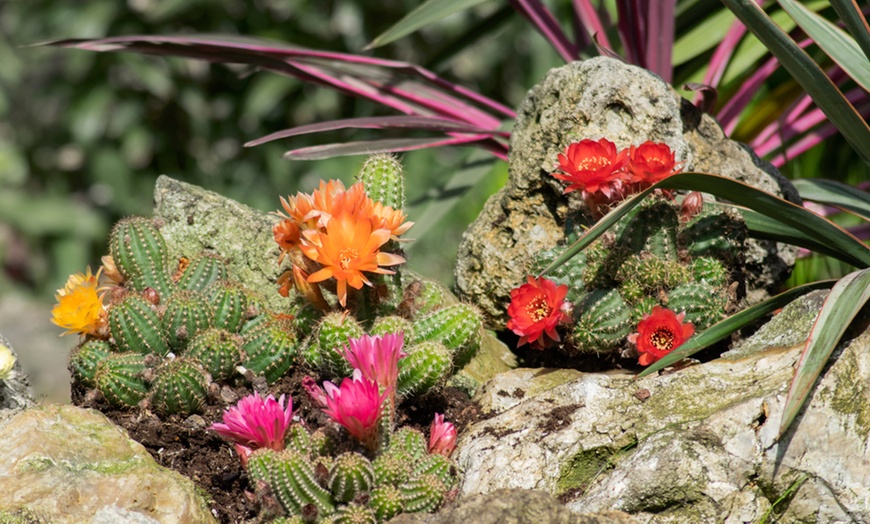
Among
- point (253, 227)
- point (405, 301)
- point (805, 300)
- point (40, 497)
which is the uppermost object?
point (253, 227)

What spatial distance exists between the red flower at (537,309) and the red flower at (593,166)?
0.31 m

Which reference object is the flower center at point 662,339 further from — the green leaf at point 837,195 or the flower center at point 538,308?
the green leaf at point 837,195

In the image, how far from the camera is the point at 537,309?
2.92m

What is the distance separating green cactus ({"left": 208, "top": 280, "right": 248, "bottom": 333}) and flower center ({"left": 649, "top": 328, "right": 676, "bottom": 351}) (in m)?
1.28

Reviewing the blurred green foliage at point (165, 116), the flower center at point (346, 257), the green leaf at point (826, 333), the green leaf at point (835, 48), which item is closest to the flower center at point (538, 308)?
the flower center at point (346, 257)

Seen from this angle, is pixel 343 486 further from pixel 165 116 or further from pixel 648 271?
pixel 165 116

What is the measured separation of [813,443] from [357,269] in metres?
1.29

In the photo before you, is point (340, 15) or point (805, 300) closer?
point (805, 300)

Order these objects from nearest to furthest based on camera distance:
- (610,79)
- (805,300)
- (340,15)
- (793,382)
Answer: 1. (793,382)
2. (805,300)
3. (610,79)
4. (340,15)

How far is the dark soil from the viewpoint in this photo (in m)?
2.73

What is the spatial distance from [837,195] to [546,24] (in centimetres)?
169

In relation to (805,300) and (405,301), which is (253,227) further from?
(805,300)

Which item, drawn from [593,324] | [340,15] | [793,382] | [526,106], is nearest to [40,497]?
[593,324]

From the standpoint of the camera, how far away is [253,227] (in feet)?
11.3
